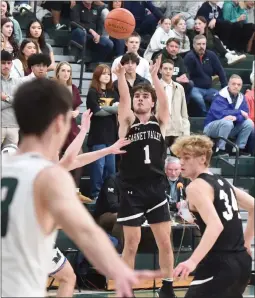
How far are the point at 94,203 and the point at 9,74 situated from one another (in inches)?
71.4

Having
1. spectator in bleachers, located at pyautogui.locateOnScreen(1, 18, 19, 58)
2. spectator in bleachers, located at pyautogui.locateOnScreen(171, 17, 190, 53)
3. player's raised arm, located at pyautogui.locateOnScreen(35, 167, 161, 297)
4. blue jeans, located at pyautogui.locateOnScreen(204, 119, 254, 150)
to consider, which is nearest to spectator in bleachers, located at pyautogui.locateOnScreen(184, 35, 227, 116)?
spectator in bleachers, located at pyautogui.locateOnScreen(171, 17, 190, 53)

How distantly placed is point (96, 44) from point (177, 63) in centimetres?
147

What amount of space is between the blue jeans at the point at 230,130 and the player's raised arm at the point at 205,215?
6492 millimetres

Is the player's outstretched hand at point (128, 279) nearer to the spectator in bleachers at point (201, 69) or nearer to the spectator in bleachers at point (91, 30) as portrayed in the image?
the spectator in bleachers at point (201, 69)

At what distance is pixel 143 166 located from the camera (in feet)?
27.6

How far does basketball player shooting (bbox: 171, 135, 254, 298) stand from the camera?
18.7 feet

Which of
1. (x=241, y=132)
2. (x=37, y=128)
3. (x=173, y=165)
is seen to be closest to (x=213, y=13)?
(x=241, y=132)

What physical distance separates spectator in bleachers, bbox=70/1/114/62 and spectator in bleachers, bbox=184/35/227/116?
123cm

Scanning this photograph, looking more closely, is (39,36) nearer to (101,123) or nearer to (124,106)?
(101,123)

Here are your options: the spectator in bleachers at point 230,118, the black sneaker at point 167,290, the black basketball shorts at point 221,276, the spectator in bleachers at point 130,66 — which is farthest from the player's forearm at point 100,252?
the spectator in bleachers at point 230,118

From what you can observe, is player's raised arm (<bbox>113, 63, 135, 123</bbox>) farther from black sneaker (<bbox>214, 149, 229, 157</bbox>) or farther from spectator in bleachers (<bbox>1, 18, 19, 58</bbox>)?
black sneaker (<bbox>214, 149, 229, 157</bbox>)

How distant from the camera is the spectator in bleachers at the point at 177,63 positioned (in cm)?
1232

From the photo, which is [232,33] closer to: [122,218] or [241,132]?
[241,132]

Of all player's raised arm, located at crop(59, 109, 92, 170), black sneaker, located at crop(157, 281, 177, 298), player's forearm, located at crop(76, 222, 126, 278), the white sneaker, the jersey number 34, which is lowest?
black sneaker, located at crop(157, 281, 177, 298)
